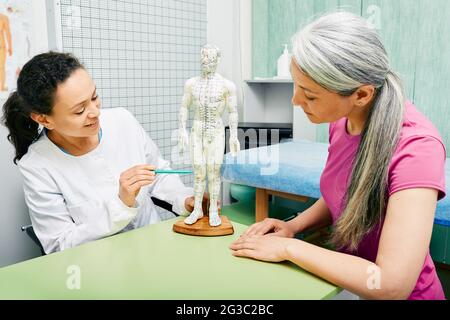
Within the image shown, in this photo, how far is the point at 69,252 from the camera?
3.48 feet

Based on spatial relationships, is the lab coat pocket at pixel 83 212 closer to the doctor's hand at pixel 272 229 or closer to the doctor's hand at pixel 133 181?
the doctor's hand at pixel 133 181

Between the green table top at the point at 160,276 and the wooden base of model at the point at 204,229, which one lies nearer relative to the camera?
the green table top at the point at 160,276

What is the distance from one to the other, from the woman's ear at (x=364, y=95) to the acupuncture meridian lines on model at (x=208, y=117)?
35cm

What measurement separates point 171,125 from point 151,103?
20cm

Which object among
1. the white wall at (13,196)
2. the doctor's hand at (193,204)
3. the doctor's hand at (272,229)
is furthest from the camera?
the white wall at (13,196)

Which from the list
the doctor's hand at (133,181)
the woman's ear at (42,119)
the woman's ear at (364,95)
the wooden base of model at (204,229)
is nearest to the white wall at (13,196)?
the woman's ear at (42,119)

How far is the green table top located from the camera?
2.79 feet

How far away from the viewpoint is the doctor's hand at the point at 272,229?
3.64ft

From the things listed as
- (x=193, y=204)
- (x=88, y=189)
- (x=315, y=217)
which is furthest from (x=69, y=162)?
(x=315, y=217)

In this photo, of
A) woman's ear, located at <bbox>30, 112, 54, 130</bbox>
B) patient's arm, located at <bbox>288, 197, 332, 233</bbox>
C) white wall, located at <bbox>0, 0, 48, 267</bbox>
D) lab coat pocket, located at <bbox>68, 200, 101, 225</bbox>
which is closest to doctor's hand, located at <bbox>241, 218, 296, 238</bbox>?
patient's arm, located at <bbox>288, 197, 332, 233</bbox>

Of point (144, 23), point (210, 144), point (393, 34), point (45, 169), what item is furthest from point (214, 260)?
point (393, 34)

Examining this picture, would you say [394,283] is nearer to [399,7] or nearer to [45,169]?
[45,169]

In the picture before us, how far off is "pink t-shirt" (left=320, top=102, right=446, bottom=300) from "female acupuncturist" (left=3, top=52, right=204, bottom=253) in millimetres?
492

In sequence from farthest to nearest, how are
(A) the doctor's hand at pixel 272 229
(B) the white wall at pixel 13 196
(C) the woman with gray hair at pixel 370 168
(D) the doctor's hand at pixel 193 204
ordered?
(B) the white wall at pixel 13 196 < (D) the doctor's hand at pixel 193 204 < (A) the doctor's hand at pixel 272 229 < (C) the woman with gray hair at pixel 370 168
